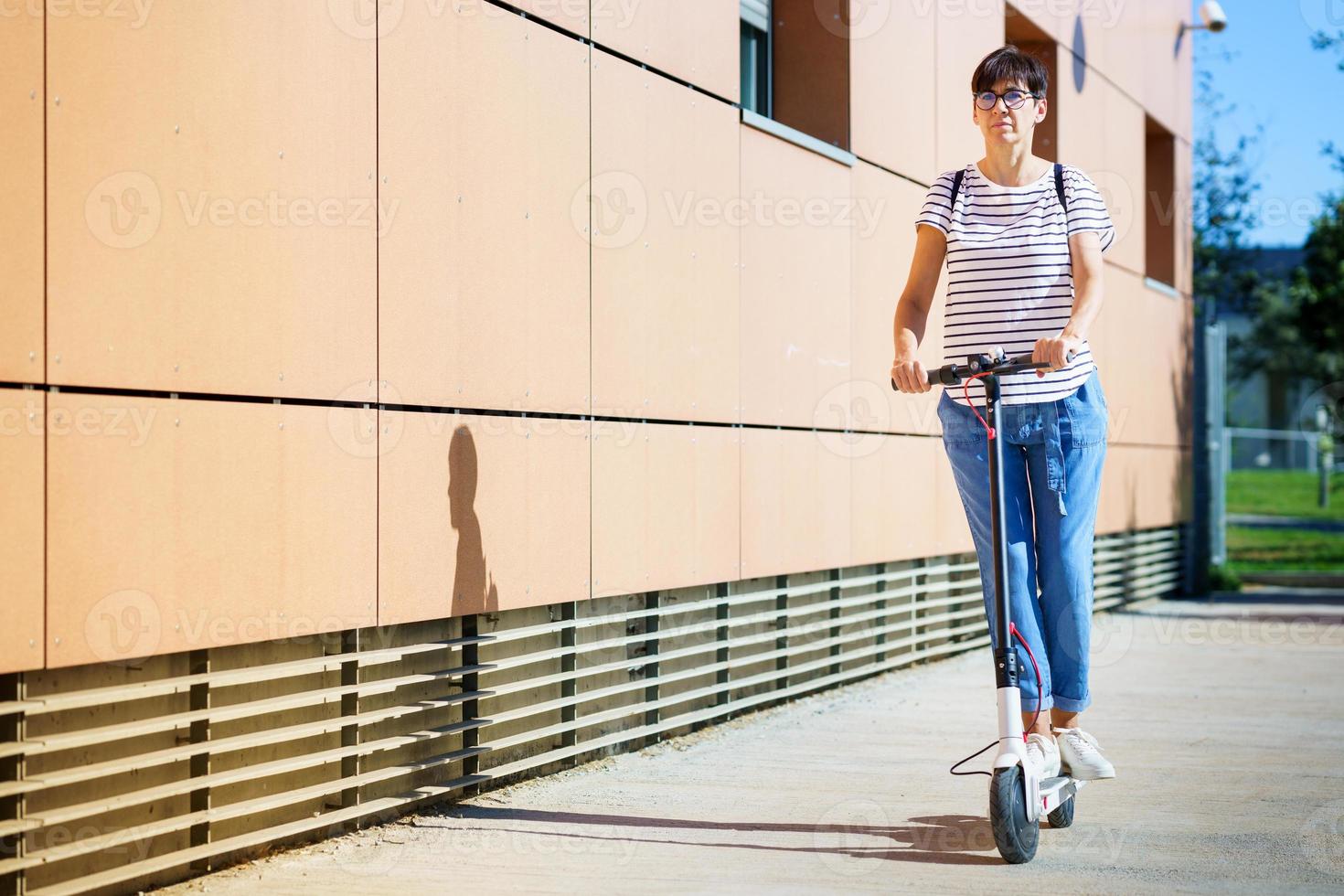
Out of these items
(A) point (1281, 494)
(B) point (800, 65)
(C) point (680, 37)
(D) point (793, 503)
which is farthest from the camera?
(A) point (1281, 494)

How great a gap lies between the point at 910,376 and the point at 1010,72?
1010 mm

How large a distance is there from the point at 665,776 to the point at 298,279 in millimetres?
2455

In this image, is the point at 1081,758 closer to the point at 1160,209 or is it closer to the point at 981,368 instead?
the point at 981,368

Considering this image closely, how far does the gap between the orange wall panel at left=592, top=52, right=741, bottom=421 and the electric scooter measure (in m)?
1.91

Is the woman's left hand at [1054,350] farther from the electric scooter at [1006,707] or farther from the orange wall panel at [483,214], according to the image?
the orange wall panel at [483,214]

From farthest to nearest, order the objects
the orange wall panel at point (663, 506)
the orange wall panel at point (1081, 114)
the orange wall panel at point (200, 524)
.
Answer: the orange wall panel at point (1081, 114) → the orange wall panel at point (663, 506) → the orange wall panel at point (200, 524)

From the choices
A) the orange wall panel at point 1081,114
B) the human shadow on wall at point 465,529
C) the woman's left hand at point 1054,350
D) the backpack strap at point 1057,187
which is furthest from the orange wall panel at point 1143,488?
the woman's left hand at point 1054,350

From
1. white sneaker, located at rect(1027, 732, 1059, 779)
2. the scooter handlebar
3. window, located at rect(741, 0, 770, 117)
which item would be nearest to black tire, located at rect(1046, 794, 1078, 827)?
white sneaker, located at rect(1027, 732, 1059, 779)

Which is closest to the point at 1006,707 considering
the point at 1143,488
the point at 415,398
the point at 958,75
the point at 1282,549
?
the point at 415,398

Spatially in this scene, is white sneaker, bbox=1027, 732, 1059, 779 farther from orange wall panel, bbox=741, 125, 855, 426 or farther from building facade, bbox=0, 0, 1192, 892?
orange wall panel, bbox=741, 125, 855, 426

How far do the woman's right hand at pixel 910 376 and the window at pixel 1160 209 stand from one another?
12555 millimetres

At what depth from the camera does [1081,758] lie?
493cm

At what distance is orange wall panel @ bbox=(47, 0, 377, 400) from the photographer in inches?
155

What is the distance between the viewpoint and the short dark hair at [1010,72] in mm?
4953
